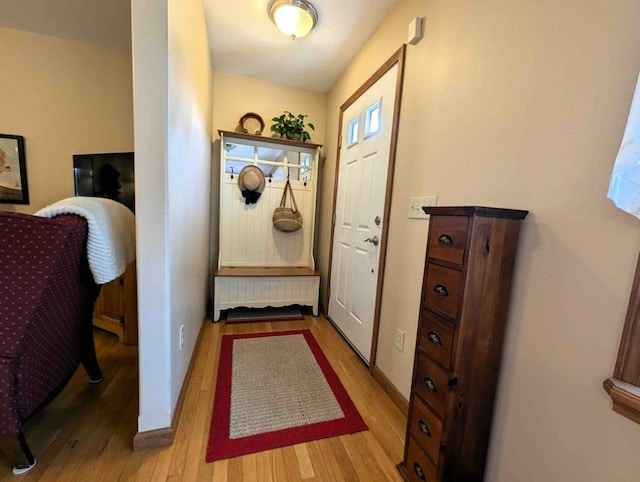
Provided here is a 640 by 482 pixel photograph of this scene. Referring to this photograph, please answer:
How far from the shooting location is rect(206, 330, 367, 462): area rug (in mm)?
1234

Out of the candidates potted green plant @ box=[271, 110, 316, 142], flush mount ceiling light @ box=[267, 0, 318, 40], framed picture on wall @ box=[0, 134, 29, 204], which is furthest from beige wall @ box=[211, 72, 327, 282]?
framed picture on wall @ box=[0, 134, 29, 204]

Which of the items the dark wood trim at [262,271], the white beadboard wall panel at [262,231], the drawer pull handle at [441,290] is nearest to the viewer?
the drawer pull handle at [441,290]

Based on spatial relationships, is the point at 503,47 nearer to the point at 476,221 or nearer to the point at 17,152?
the point at 476,221

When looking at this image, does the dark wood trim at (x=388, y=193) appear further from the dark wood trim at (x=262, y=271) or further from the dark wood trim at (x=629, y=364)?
the dark wood trim at (x=629, y=364)

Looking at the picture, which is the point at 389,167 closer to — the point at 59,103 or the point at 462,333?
the point at 462,333

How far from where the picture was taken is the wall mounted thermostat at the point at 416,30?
1430mm

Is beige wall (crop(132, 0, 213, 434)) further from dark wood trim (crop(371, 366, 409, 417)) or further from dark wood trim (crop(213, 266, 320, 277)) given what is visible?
dark wood trim (crop(371, 366, 409, 417))

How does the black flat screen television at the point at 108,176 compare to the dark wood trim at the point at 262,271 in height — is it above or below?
above

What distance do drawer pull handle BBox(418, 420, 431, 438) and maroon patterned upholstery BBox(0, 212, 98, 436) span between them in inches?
57.7

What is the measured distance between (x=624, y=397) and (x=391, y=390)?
1.14 metres

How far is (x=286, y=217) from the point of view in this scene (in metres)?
2.64

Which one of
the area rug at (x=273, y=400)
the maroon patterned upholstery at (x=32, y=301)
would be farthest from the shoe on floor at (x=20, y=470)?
the area rug at (x=273, y=400)

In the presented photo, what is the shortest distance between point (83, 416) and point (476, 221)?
77.7 inches

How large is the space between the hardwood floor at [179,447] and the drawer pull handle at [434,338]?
24.9 inches
